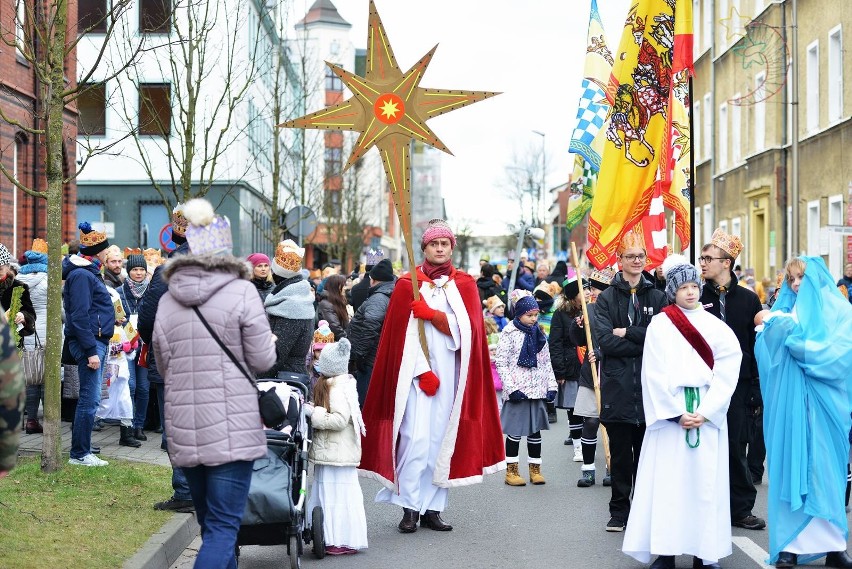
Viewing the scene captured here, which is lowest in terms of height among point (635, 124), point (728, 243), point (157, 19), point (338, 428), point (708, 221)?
point (338, 428)

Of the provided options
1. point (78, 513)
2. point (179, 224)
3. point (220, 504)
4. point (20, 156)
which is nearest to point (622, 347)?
point (179, 224)

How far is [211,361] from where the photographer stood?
5941 millimetres

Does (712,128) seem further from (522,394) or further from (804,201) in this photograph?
(522,394)

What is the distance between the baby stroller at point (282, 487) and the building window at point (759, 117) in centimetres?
2844

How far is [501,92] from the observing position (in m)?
9.31

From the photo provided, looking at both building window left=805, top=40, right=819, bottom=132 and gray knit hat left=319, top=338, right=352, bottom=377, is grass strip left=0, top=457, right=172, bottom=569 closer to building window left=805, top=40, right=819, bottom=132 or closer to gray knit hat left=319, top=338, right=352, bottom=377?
gray knit hat left=319, top=338, right=352, bottom=377

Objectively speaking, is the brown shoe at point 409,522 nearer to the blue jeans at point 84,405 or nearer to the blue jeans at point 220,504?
the blue jeans at point 220,504

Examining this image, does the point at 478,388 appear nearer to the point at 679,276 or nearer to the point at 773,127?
the point at 679,276

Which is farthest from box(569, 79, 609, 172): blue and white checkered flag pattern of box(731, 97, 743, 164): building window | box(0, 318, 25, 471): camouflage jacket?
box(731, 97, 743, 164): building window

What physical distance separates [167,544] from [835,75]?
23774mm

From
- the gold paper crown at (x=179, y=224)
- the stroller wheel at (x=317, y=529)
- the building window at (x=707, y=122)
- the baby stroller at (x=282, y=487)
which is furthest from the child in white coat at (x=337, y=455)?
the building window at (x=707, y=122)

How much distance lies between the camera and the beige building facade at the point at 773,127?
2758 cm

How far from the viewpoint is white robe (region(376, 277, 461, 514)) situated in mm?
8945

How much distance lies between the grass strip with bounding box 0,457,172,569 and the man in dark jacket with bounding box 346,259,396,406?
2.58 metres
